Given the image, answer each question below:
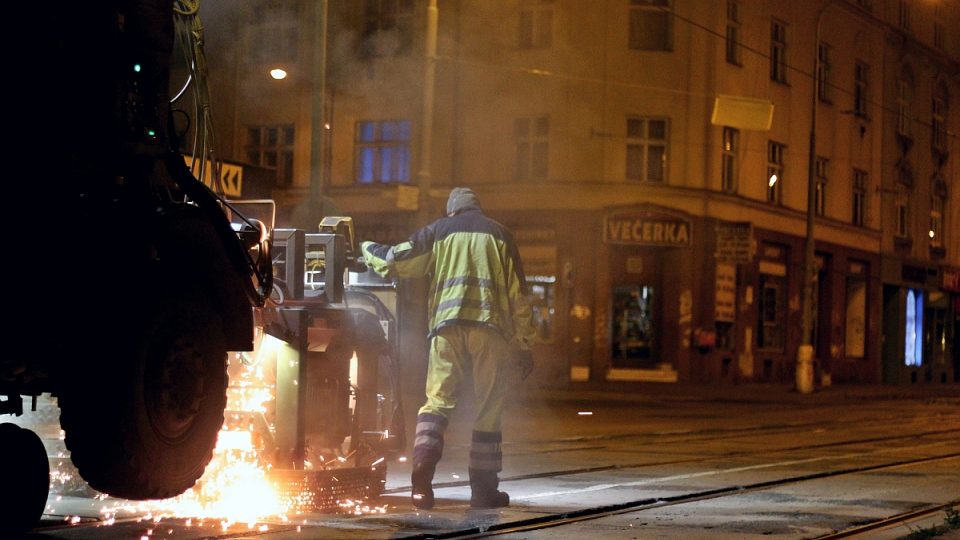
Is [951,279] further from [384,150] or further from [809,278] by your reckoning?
[384,150]

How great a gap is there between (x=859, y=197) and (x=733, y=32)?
8473mm

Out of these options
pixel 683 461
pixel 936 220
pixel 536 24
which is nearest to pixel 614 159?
pixel 536 24

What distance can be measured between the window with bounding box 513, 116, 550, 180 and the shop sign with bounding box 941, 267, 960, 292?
63.9 feet

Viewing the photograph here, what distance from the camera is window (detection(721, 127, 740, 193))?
31281mm

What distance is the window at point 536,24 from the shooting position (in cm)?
2958

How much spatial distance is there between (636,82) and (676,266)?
4.02 metres

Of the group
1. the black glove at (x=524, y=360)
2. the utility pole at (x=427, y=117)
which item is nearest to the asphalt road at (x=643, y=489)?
the black glove at (x=524, y=360)

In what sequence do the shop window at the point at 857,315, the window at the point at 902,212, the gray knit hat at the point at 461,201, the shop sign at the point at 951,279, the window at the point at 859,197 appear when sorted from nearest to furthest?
the gray knit hat at the point at 461,201 < the window at the point at 859,197 < the shop window at the point at 857,315 < the window at the point at 902,212 < the shop sign at the point at 951,279

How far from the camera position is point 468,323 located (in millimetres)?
7445

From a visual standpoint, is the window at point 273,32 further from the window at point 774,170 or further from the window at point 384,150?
the window at point 774,170

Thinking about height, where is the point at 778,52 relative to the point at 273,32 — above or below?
above

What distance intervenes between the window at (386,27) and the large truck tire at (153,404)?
14.0 m

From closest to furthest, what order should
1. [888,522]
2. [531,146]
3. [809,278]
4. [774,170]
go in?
[888,522]
[809,278]
[531,146]
[774,170]

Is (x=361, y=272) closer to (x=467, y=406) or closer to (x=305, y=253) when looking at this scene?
(x=305, y=253)
